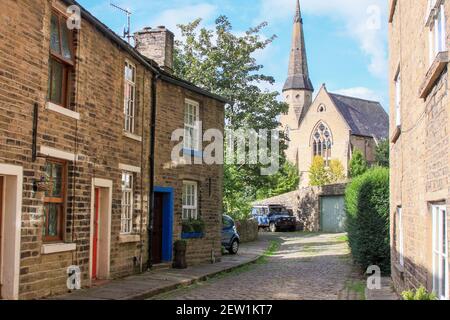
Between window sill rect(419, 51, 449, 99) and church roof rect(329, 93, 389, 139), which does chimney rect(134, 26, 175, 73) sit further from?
church roof rect(329, 93, 389, 139)

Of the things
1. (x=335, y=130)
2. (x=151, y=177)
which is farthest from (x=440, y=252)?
(x=335, y=130)

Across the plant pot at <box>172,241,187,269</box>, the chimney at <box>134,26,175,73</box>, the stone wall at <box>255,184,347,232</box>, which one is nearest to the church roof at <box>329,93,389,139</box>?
the stone wall at <box>255,184,347,232</box>

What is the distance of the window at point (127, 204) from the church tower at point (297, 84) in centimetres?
6428

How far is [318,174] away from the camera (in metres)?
61.4

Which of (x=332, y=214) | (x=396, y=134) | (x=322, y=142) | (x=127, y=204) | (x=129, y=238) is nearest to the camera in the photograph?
(x=396, y=134)

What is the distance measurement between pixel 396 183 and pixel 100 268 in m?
7.05

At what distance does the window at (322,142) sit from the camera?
220 feet

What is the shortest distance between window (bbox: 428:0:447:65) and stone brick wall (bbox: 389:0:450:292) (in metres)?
0.26

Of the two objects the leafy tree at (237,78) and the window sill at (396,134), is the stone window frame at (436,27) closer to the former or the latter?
the window sill at (396,134)

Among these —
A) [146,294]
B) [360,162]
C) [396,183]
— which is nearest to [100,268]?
[146,294]

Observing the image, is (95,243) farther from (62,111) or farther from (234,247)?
(234,247)

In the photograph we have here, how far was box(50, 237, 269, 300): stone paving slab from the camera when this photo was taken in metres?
10.8

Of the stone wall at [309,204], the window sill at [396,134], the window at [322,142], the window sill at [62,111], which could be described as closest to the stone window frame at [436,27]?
the window sill at [396,134]

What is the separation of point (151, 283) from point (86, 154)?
11.0 ft
